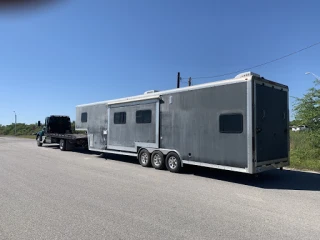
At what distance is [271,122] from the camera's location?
8094 mm

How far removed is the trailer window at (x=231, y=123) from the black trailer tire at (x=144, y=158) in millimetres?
3632

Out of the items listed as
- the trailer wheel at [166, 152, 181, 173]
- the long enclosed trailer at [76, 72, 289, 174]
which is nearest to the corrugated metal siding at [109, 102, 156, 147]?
the long enclosed trailer at [76, 72, 289, 174]

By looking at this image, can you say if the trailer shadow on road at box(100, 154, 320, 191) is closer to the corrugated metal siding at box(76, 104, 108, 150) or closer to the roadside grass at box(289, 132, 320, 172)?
the roadside grass at box(289, 132, 320, 172)

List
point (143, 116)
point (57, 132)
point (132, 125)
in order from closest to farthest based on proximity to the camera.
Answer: point (143, 116)
point (132, 125)
point (57, 132)

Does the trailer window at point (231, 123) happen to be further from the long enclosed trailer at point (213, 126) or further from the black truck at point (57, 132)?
the black truck at point (57, 132)

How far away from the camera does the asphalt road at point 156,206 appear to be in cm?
410

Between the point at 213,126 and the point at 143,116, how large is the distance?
3.49 meters

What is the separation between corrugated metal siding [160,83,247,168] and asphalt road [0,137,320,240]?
0.82m

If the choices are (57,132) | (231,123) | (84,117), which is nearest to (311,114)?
(231,123)

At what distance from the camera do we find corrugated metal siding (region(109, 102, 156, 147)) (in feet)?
34.2

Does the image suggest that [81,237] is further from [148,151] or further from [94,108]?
[94,108]

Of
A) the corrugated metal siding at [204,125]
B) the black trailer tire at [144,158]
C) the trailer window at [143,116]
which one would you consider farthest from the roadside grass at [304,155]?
the trailer window at [143,116]

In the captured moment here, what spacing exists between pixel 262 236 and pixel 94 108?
37.9 feet

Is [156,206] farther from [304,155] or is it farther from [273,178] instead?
[304,155]
